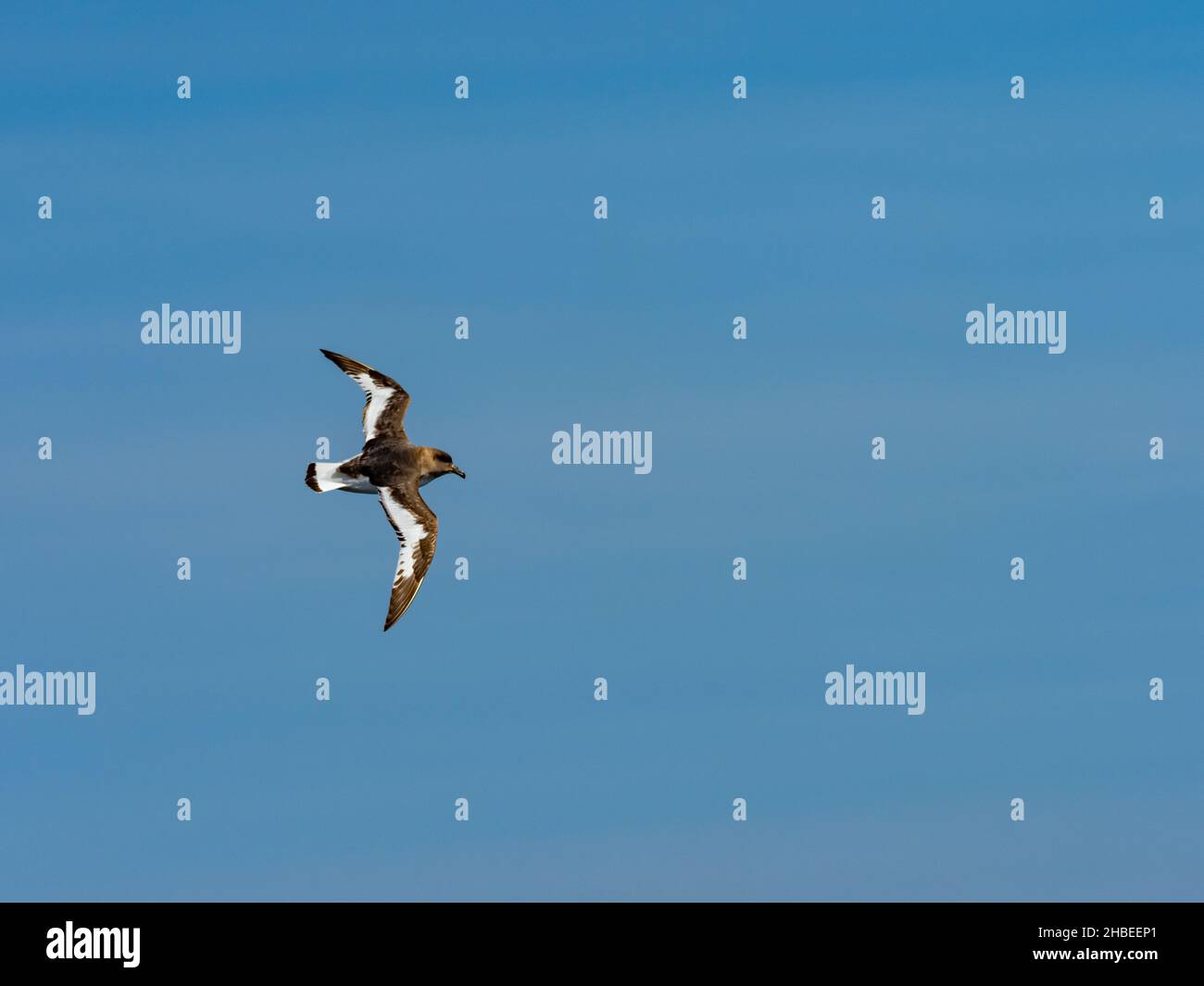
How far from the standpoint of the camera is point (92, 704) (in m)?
70.9

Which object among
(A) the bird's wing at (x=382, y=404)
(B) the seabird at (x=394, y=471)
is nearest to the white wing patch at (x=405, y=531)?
(B) the seabird at (x=394, y=471)

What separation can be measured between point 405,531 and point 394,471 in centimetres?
165

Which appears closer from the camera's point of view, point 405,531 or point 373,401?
point 405,531

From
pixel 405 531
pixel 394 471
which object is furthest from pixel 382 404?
pixel 405 531

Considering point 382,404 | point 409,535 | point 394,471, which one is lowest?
point 409,535

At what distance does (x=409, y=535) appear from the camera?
56.7 metres

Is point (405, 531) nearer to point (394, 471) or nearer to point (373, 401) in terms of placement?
point (394, 471)

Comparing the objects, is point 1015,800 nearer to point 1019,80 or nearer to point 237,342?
point 1019,80

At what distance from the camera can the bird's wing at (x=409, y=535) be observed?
2183 inches

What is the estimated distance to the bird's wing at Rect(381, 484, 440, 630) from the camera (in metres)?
55.4

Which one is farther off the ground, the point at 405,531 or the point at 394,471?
the point at 394,471
